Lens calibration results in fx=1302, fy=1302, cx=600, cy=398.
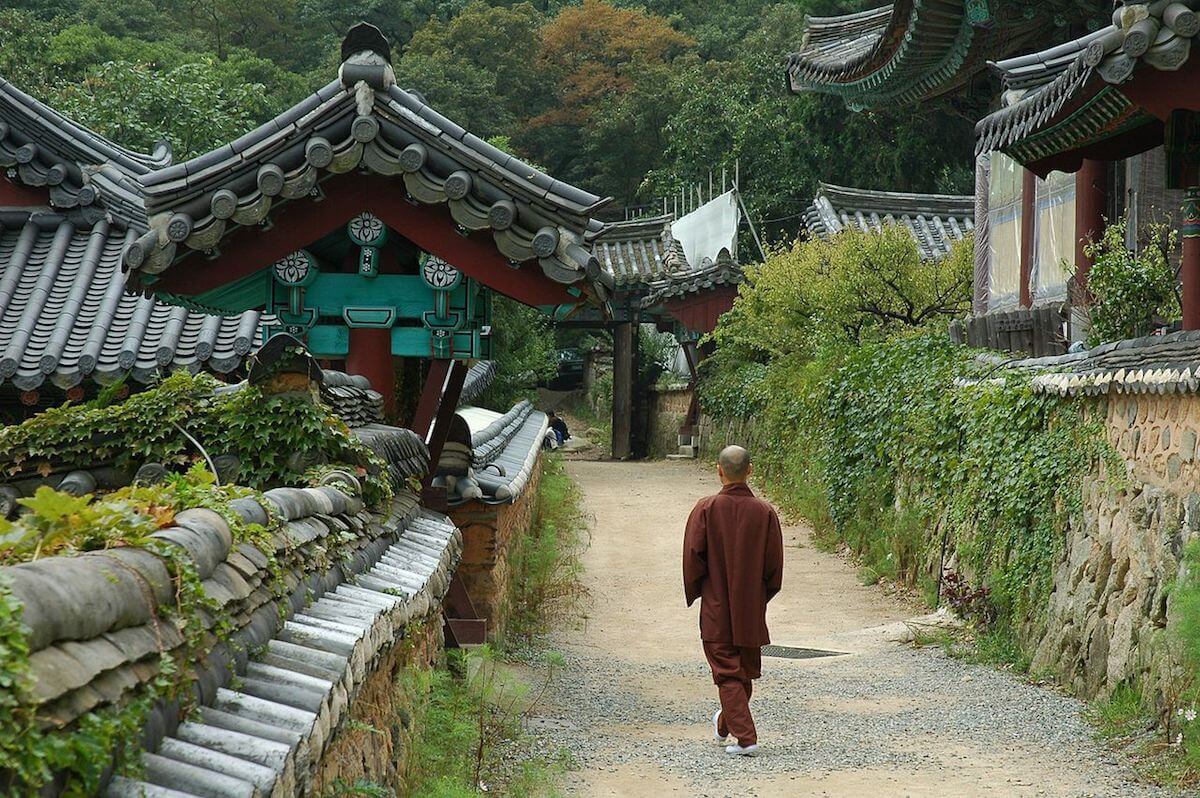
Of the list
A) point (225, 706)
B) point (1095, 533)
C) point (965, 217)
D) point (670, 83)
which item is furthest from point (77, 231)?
point (670, 83)

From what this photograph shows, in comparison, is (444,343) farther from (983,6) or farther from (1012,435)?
(983,6)

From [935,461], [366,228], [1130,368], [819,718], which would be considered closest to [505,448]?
[935,461]

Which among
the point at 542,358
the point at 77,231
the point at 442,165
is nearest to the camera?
the point at 442,165

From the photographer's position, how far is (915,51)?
14.9 m

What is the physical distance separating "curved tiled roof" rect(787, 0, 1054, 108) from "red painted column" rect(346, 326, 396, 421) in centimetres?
785

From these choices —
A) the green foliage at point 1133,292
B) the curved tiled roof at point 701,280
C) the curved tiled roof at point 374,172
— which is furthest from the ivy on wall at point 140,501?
the curved tiled roof at point 701,280

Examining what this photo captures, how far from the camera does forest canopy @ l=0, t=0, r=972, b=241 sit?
77.0ft

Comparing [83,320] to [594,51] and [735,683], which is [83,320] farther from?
[594,51]

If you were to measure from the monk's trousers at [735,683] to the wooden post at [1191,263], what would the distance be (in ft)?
11.3

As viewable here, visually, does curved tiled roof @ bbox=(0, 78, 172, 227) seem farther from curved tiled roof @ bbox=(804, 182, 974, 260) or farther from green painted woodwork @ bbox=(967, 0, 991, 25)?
curved tiled roof @ bbox=(804, 182, 974, 260)

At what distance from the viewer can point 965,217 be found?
81.8 ft

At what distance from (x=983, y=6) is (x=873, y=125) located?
44.4 feet

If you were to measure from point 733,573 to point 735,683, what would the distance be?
2.06 ft

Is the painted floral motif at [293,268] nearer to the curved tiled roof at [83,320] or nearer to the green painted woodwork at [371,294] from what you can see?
the green painted woodwork at [371,294]
